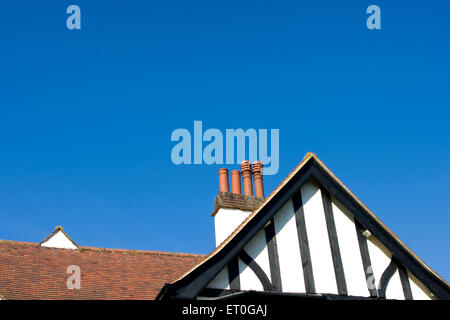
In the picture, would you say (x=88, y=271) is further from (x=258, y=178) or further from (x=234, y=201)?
(x=258, y=178)

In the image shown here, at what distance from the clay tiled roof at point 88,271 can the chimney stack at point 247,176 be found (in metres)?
2.62

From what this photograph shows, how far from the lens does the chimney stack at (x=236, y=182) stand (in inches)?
461

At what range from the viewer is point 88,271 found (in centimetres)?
1127

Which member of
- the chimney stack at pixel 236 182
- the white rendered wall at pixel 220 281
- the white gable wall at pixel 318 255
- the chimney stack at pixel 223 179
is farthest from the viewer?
the chimney stack at pixel 236 182

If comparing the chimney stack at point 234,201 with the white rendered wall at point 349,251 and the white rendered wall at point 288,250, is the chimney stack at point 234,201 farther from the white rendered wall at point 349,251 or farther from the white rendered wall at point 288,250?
the white rendered wall at point 349,251

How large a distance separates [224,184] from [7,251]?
543 centimetres

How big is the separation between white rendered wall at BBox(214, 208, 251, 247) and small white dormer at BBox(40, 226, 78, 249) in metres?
4.06

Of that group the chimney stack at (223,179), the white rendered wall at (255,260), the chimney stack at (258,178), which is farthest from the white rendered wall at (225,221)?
the white rendered wall at (255,260)

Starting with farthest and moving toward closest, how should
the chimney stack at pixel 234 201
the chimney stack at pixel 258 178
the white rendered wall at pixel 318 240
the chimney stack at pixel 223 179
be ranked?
1. the chimney stack at pixel 258 178
2. the chimney stack at pixel 223 179
3. the chimney stack at pixel 234 201
4. the white rendered wall at pixel 318 240

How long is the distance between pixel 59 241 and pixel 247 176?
5.22 metres

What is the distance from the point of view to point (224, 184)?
11.6 m

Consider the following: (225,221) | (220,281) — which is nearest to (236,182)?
(225,221)
